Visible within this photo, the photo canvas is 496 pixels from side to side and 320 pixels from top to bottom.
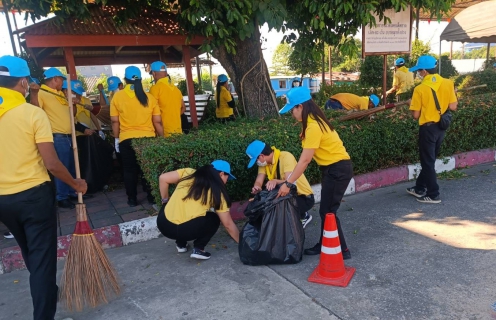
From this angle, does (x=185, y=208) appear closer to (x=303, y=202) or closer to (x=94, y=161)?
(x=303, y=202)

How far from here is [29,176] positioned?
257 cm

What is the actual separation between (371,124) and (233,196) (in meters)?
2.32

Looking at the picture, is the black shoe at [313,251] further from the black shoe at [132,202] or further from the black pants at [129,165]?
the black shoe at [132,202]

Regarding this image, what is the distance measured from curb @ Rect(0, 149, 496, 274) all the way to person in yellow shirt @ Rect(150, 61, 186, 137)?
4.67 feet

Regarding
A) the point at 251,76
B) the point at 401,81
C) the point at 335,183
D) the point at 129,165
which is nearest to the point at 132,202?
the point at 129,165

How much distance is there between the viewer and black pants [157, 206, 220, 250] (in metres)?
3.58

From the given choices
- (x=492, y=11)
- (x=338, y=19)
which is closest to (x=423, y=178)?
(x=338, y=19)

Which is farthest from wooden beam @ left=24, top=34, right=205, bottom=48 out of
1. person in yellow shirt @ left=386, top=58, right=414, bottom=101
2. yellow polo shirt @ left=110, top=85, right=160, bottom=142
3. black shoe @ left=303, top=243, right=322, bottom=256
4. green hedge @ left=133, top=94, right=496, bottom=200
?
person in yellow shirt @ left=386, top=58, right=414, bottom=101

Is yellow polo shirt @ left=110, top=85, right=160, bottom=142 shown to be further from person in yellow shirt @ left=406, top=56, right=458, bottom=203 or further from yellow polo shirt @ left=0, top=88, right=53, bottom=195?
person in yellow shirt @ left=406, top=56, right=458, bottom=203

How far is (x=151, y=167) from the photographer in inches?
166

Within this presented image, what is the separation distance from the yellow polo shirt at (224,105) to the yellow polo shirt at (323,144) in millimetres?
4685

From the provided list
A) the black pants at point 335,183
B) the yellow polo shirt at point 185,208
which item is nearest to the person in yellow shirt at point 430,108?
the black pants at point 335,183

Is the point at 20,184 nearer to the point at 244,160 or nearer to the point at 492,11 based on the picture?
the point at 244,160

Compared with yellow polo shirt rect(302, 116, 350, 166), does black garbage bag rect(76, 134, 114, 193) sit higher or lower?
lower
